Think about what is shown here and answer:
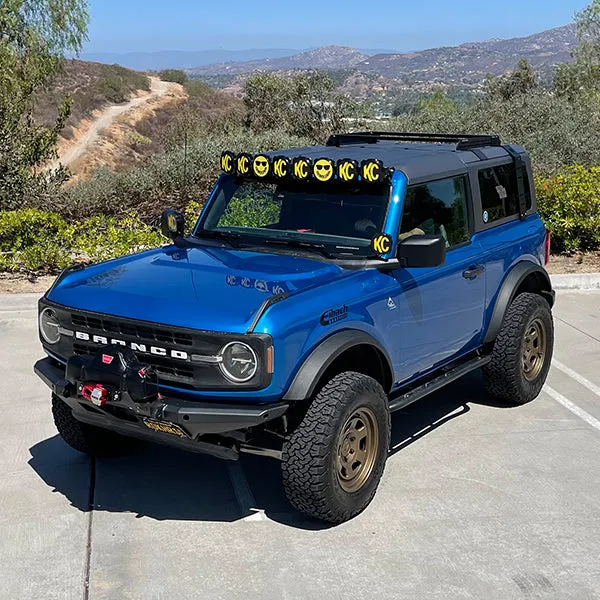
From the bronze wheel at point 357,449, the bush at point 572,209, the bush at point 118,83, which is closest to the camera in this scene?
the bronze wheel at point 357,449

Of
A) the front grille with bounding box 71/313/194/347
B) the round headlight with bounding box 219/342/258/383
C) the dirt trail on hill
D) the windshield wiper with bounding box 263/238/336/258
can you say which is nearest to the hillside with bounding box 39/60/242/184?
the dirt trail on hill

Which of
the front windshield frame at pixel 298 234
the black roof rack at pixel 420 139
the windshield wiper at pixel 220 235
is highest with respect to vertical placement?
the black roof rack at pixel 420 139

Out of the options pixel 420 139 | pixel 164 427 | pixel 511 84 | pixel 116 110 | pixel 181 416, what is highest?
pixel 511 84

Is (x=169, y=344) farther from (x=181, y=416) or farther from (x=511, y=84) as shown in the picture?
(x=511, y=84)

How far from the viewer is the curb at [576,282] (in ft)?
31.9

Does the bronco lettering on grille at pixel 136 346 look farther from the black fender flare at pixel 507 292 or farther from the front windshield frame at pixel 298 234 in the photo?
the black fender flare at pixel 507 292

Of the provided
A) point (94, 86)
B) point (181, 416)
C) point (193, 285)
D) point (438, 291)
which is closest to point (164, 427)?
point (181, 416)

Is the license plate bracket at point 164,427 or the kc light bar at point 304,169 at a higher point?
the kc light bar at point 304,169

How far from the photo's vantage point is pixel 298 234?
5098mm

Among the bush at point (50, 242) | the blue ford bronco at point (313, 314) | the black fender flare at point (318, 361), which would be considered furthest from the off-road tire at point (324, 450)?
the bush at point (50, 242)

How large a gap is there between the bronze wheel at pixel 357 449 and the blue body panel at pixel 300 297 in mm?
428

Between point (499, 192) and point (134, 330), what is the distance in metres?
2.97

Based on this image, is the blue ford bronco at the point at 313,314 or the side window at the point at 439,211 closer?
the blue ford bronco at the point at 313,314

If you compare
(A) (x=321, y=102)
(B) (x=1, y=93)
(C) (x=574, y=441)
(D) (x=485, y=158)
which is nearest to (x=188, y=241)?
(D) (x=485, y=158)
